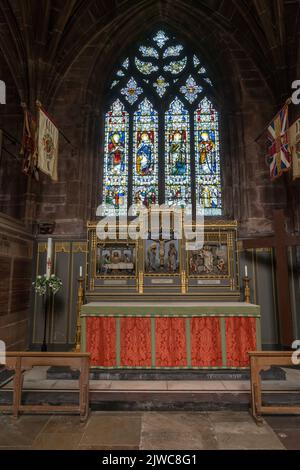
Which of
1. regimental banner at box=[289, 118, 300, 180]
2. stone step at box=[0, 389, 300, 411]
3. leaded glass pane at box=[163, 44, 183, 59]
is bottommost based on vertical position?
stone step at box=[0, 389, 300, 411]

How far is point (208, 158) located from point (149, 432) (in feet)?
25.7

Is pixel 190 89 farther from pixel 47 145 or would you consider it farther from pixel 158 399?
pixel 158 399

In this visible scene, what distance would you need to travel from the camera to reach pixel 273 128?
8.34 metres

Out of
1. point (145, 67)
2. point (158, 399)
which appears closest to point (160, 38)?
point (145, 67)

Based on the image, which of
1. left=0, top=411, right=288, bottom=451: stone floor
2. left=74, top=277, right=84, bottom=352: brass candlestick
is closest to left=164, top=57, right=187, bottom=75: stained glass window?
left=74, top=277, right=84, bottom=352: brass candlestick

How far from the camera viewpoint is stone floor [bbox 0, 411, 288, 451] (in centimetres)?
412

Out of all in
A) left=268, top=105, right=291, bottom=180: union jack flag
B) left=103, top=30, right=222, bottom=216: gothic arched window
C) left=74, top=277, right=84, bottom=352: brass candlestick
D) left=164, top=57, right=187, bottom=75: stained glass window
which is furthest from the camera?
left=164, top=57, right=187, bottom=75: stained glass window

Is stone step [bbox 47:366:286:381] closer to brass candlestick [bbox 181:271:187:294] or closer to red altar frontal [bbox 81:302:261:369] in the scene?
red altar frontal [bbox 81:302:261:369]

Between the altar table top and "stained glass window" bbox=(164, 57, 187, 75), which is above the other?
"stained glass window" bbox=(164, 57, 187, 75)

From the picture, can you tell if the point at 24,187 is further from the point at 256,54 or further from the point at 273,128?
the point at 256,54

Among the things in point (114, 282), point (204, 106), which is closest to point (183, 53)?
point (204, 106)

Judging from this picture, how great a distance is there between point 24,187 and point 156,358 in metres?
6.18

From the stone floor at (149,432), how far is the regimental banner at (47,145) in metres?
5.23

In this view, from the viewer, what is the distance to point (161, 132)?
10.5 m
